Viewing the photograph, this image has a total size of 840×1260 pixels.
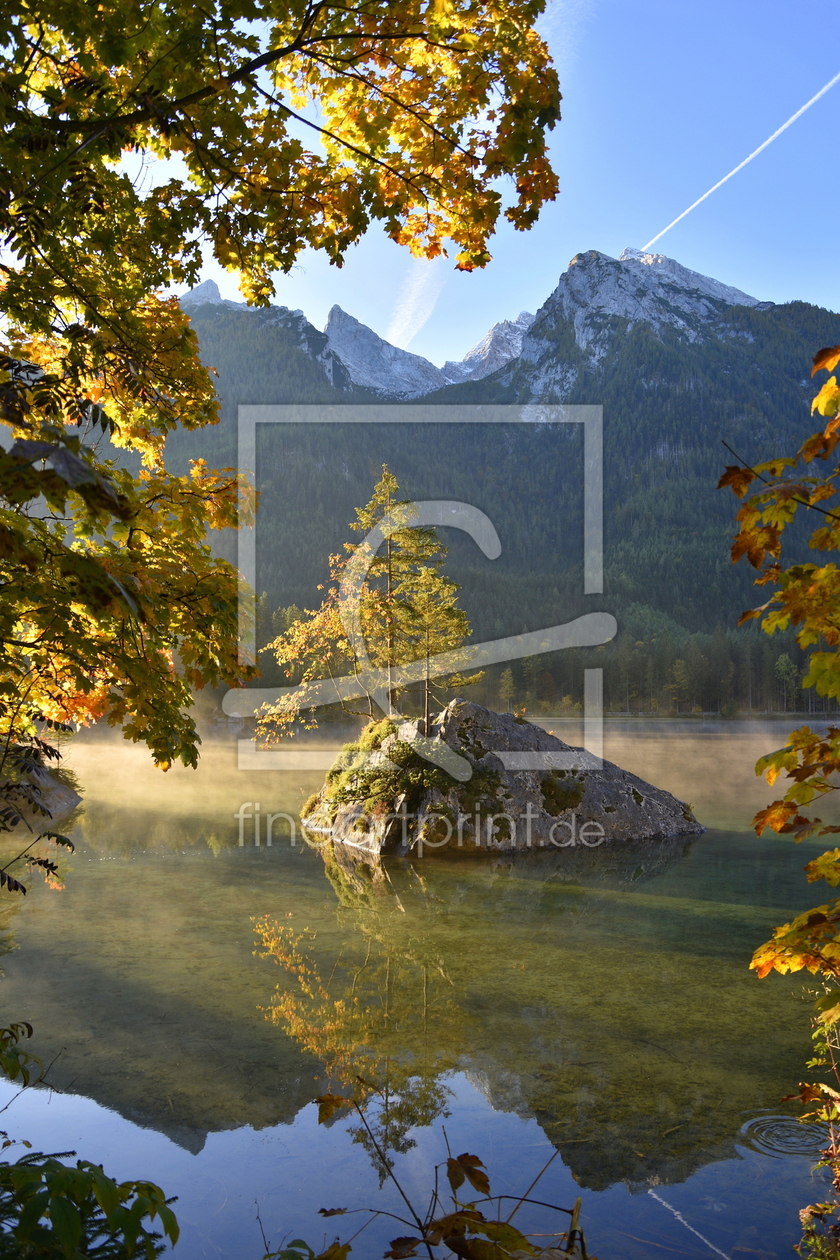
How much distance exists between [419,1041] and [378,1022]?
1.88 ft

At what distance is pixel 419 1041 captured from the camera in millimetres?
7109

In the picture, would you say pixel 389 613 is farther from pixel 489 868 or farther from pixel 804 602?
pixel 804 602

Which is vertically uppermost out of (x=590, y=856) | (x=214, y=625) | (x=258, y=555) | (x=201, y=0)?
(x=258, y=555)

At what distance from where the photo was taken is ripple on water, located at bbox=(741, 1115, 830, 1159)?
17.7 ft

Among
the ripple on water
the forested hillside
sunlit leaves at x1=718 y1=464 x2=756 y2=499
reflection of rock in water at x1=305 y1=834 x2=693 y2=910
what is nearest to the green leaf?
sunlit leaves at x1=718 y1=464 x2=756 y2=499

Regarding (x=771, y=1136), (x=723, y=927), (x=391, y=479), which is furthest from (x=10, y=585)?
(x=391, y=479)

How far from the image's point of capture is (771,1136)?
18.3ft

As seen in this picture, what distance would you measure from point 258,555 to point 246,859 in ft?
326

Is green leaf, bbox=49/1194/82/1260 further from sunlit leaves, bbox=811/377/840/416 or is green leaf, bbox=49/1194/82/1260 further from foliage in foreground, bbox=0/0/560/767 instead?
sunlit leaves, bbox=811/377/840/416

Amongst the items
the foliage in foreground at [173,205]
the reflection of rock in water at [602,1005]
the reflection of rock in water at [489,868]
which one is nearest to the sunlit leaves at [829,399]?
the foliage in foreground at [173,205]

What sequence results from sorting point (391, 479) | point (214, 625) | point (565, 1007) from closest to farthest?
point (214, 625), point (565, 1007), point (391, 479)

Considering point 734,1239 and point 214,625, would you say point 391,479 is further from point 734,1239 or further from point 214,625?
point 734,1239

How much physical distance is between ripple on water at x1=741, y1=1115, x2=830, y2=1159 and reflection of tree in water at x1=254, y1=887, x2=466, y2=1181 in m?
2.22

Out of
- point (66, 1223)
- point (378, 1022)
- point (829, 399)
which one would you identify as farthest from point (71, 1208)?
point (378, 1022)
